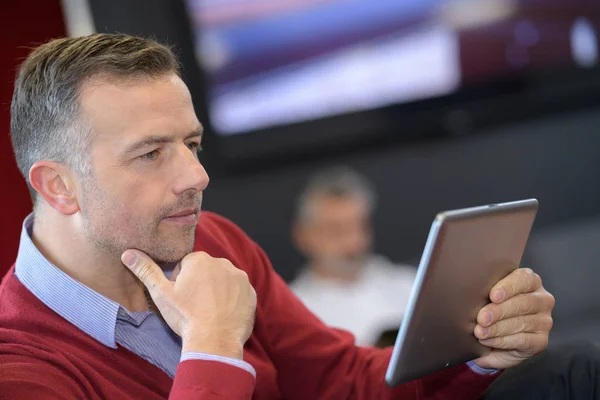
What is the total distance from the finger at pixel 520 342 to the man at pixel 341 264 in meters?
1.91

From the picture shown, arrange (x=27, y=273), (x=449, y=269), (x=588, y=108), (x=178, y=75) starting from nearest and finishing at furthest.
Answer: (x=449, y=269) < (x=27, y=273) < (x=178, y=75) < (x=588, y=108)

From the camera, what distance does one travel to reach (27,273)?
154 cm

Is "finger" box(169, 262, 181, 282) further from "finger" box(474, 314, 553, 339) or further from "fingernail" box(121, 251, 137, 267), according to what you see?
"finger" box(474, 314, 553, 339)

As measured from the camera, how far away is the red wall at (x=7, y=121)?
9.93ft

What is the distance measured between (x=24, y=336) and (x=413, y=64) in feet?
9.67

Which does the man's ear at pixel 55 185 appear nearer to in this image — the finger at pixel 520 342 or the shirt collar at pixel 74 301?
the shirt collar at pixel 74 301

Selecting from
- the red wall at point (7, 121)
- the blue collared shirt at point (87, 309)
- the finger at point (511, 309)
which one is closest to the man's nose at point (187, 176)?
the blue collared shirt at point (87, 309)

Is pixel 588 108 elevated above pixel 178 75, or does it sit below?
below

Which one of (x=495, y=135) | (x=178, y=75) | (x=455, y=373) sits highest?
(x=178, y=75)

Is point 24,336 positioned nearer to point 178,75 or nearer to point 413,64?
point 178,75

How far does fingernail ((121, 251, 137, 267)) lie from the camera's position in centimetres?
153

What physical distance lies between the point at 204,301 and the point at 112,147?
0.33 meters

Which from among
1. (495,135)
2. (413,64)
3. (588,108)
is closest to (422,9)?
(413,64)

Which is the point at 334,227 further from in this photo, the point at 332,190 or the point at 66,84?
the point at 66,84
